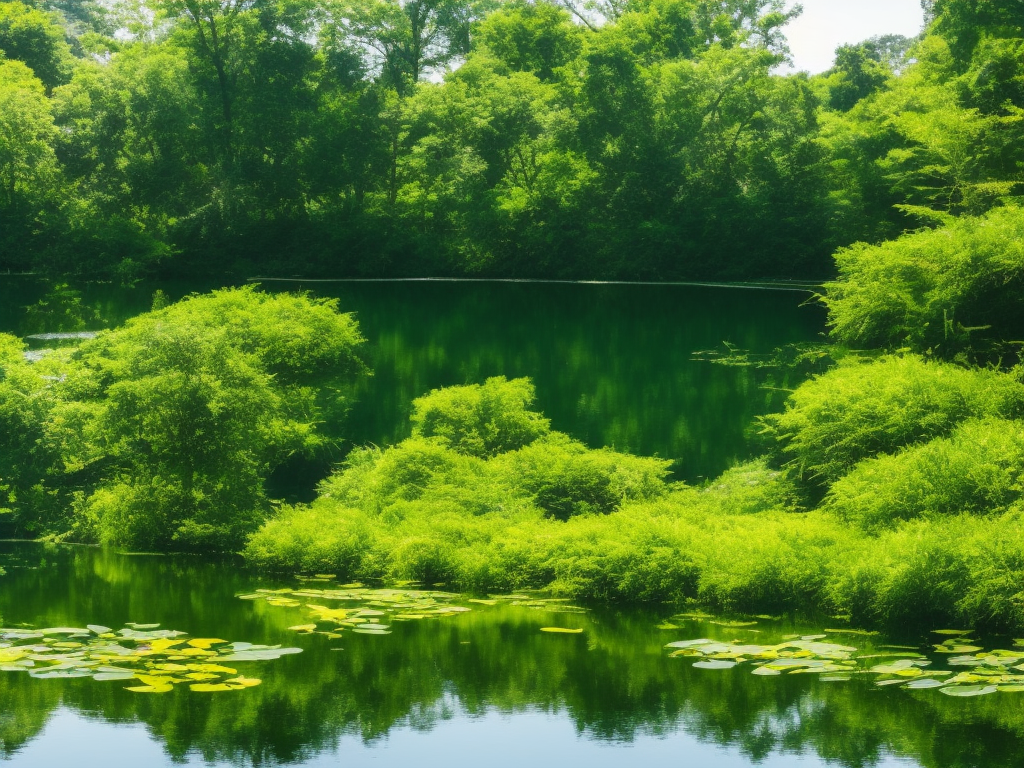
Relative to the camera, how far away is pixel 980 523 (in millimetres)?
8570

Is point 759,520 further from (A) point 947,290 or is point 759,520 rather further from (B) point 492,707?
(B) point 492,707

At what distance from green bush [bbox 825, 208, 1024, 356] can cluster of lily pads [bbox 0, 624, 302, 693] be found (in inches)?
323

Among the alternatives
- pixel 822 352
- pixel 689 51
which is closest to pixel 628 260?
pixel 689 51

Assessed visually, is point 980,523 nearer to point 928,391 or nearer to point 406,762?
point 928,391

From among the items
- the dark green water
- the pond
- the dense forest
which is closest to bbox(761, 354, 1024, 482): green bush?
the pond

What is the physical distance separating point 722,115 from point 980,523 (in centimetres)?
3047

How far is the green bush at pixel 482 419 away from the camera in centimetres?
1365

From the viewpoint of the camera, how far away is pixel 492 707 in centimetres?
690

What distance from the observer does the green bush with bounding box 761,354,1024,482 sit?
10.6m

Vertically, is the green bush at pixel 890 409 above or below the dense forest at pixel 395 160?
below

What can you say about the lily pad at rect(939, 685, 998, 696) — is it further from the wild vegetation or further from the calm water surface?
the wild vegetation

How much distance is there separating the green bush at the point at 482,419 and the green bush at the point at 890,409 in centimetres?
337

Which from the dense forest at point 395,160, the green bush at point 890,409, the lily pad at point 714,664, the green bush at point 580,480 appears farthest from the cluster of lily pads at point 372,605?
the dense forest at point 395,160

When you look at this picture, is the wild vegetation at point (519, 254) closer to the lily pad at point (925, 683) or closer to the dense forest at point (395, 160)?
the dense forest at point (395, 160)
